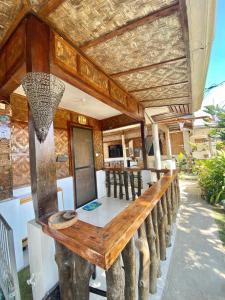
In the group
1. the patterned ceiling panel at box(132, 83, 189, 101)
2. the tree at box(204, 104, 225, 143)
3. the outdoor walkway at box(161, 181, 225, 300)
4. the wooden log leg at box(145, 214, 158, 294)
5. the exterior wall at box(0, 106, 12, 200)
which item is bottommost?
the outdoor walkway at box(161, 181, 225, 300)

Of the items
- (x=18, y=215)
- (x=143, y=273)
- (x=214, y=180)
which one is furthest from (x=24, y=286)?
(x=214, y=180)

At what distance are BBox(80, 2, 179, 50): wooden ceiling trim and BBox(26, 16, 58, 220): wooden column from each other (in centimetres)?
47

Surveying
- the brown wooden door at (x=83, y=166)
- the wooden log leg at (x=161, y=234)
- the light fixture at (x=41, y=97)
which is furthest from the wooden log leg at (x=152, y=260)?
the brown wooden door at (x=83, y=166)

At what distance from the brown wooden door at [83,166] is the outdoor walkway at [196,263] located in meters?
2.39

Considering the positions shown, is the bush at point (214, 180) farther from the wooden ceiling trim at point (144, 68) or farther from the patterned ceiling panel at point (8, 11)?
the patterned ceiling panel at point (8, 11)

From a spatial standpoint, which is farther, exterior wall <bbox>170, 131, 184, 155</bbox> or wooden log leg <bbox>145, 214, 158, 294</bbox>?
exterior wall <bbox>170, 131, 184, 155</bbox>

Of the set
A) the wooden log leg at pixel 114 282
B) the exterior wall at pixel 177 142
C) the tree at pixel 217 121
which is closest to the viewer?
the wooden log leg at pixel 114 282

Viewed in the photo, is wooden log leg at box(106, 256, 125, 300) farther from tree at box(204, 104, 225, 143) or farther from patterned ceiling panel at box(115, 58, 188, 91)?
tree at box(204, 104, 225, 143)

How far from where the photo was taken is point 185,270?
191 centimetres

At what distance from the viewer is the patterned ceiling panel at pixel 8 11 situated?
1.15m

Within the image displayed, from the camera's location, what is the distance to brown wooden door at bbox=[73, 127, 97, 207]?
412 cm

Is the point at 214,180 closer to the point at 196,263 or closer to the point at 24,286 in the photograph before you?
the point at 196,263

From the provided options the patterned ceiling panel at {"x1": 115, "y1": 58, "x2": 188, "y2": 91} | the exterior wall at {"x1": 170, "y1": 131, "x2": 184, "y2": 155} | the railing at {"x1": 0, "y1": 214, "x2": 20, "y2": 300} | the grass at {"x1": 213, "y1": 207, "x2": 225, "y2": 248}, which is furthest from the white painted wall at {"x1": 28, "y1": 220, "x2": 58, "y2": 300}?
the exterior wall at {"x1": 170, "y1": 131, "x2": 184, "y2": 155}

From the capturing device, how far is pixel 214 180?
4.34m
